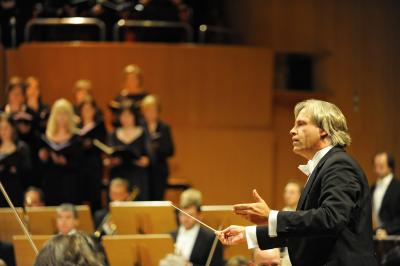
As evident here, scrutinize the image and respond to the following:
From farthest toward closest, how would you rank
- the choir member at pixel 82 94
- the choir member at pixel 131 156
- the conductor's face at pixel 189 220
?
the choir member at pixel 82 94 → the choir member at pixel 131 156 → the conductor's face at pixel 189 220

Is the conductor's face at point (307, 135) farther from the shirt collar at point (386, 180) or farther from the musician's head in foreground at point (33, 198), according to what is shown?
the shirt collar at point (386, 180)

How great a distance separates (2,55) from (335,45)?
3.74 m

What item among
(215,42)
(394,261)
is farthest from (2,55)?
(394,261)

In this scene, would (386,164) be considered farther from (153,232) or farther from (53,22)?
(53,22)

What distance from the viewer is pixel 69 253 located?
101 inches

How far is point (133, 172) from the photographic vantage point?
Answer: 27.5 ft

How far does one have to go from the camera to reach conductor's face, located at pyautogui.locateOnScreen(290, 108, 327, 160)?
3.57 metres

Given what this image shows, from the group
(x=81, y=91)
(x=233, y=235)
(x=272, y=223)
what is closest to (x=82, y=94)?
(x=81, y=91)

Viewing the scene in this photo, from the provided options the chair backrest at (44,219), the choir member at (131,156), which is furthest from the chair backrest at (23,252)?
the choir member at (131,156)

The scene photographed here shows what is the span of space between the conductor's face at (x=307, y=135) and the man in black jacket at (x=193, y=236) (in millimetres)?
3231

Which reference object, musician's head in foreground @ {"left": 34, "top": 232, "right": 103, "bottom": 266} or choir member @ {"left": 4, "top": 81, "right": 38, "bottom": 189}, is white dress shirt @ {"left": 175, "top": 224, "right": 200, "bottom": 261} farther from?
musician's head in foreground @ {"left": 34, "top": 232, "right": 103, "bottom": 266}

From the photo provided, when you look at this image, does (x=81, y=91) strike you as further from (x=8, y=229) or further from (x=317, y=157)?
(x=317, y=157)

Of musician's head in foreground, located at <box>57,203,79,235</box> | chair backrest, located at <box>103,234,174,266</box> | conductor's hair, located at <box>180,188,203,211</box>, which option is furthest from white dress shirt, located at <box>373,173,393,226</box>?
musician's head in foreground, located at <box>57,203,79,235</box>

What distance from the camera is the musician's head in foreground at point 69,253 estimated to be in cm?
256
